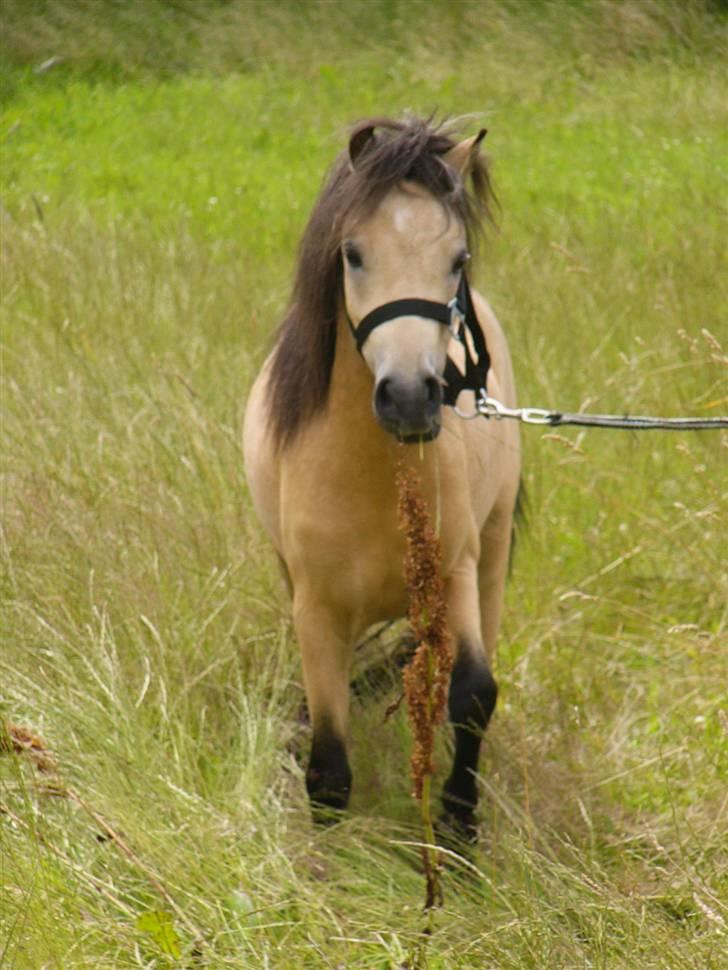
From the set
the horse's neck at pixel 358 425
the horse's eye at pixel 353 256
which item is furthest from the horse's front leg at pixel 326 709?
the horse's eye at pixel 353 256

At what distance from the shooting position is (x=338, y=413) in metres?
3.97

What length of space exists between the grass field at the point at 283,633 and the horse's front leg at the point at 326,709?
10 centimetres

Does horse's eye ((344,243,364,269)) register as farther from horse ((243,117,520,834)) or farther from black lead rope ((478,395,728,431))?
black lead rope ((478,395,728,431))

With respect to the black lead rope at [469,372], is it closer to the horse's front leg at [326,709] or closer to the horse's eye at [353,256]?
the horse's eye at [353,256]

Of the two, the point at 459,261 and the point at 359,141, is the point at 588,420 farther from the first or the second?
the point at 359,141

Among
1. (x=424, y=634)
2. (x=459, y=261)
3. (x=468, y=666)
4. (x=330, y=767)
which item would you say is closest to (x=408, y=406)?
(x=459, y=261)

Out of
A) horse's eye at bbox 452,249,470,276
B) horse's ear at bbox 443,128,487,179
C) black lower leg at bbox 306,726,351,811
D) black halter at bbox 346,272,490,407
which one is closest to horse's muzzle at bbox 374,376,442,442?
black halter at bbox 346,272,490,407

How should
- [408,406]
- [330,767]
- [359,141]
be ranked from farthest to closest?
[330,767], [359,141], [408,406]

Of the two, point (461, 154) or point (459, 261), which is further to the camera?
point (461, 154)

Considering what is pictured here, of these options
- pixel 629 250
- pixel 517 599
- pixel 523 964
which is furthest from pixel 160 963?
pixel 629 250

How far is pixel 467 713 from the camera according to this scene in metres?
4.14

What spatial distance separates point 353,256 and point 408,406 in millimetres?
503

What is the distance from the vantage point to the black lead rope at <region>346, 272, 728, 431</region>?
3564mm

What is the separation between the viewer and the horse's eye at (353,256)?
370 cm
